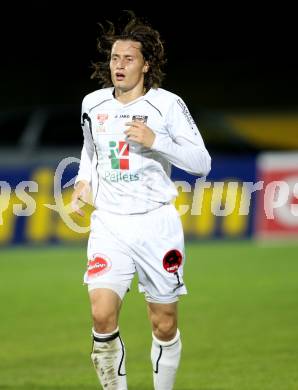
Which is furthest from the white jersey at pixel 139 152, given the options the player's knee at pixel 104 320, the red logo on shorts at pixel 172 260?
the player's knee at pixel 104 320

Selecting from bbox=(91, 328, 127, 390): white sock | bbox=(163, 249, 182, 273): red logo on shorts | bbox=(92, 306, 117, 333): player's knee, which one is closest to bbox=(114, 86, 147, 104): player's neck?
bbox=(163, 249, 182, 273): red logo on shorts

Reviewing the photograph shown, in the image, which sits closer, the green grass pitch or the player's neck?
the player's neck

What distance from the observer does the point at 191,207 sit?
555 inches

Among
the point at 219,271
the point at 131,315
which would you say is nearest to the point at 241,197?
the point at 219,271

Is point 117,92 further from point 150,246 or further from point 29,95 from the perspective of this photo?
point 29,95

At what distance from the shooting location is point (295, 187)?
1434 cm

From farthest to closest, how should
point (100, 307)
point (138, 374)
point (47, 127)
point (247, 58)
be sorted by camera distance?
point (247, 58)
point (47, 127)
point (138, 374)
point (100, 307)

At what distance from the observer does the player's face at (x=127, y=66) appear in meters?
6.45

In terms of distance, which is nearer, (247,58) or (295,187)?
(295,187)

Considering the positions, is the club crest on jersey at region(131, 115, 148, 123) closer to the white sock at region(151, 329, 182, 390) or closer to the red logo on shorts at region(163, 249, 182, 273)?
the red logo on shorts at region(163, 249, 182, 273)

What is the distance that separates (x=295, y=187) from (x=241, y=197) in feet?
2.28

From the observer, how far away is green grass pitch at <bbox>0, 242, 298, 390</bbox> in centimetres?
769

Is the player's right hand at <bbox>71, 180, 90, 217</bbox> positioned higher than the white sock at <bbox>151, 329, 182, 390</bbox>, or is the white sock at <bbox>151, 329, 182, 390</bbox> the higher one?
the player's right hand at <bbox>71, 180, 90, 217</bbox>

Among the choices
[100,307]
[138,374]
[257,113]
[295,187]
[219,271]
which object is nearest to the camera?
[100,307]
